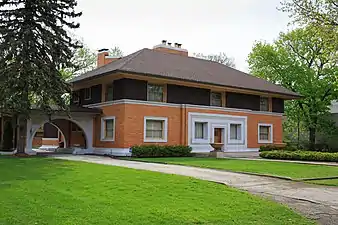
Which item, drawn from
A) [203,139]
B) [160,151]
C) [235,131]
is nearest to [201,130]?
[203,139]

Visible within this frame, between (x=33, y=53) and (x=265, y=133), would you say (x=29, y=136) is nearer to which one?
(x=33, y=53)

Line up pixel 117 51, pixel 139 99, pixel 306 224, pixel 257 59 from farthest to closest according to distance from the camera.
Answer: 1. pixel 117 51
2. pixel 257 59
3. pixel 139 99
4. pixel 306 224

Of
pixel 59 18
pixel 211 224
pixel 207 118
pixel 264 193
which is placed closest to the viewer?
pixel 211 224

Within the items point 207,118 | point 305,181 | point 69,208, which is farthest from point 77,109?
point 69,208

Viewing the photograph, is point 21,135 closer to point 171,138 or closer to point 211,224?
point 171,138

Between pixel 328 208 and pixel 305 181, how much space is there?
4.94 metres

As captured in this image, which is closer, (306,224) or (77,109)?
(306,224)

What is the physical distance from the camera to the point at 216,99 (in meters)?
30.4

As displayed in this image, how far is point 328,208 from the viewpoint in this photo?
8.78m

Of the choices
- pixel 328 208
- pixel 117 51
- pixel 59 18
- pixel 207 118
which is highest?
pixel 117 51

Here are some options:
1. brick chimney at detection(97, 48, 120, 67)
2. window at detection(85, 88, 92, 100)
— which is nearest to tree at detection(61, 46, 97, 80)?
brick chimney at detection(97, 48, 120, 67)

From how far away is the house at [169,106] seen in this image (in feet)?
84.6

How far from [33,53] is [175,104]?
9768 millimetres

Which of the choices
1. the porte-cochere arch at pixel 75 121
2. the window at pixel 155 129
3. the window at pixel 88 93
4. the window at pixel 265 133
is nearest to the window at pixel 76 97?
the window at pixel 88 93
